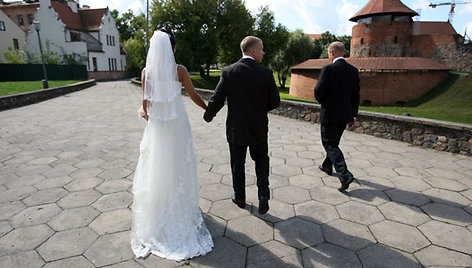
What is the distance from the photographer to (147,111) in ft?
9.00

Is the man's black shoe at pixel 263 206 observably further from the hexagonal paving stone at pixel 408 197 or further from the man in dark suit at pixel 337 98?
the hexagonal paving stone at pixel 408 197

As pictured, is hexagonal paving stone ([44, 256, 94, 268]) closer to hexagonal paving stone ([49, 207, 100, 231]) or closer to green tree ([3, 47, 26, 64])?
hexagonal paving stone ([49, 207, 100, 231])

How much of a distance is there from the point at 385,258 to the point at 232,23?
31.1m

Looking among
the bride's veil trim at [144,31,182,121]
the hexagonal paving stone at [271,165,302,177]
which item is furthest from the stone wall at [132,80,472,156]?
the bride's veil trim at [144,31,182,121]

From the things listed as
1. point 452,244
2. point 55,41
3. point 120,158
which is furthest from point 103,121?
point 55,41

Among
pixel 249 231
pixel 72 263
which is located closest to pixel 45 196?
pixel 72 263

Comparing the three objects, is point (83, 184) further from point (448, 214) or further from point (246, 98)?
point (448, 214)

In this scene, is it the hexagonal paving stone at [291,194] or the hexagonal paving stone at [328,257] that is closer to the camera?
the hexagonal paving stone at [328,257]

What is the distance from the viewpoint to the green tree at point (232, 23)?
30.4m

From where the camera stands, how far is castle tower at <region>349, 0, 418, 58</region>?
81.0 ft

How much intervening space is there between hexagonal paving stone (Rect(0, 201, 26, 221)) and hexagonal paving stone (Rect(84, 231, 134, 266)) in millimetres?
1333

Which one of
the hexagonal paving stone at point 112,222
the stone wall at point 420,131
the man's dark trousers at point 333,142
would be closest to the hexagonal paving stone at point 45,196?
the hexagonal paving stone at point 112,222

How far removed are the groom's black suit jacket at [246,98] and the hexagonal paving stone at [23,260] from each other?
2107 mm

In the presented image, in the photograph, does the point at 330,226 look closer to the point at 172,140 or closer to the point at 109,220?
the point at 172,140
